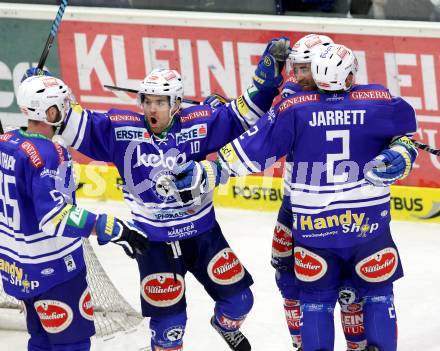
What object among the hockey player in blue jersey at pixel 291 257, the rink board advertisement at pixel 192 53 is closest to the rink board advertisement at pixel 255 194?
the rink board advertisement at pixel 192 53

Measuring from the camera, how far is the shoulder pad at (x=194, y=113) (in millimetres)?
6086

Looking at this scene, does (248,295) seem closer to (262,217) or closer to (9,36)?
(262,217)

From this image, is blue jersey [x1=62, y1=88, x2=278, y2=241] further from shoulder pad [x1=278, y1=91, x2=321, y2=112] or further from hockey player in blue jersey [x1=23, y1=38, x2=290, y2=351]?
shoulder pad [x1=278, y1=91, x2=321, y2=112]

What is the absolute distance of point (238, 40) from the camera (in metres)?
8.79

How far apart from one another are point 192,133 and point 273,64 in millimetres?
541

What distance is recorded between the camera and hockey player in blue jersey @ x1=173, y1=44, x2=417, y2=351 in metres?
5.67

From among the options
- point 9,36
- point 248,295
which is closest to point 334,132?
point 248,295

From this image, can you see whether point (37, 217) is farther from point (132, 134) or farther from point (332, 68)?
point (332, 68)

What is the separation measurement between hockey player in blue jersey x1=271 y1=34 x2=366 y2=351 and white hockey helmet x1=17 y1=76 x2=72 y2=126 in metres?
1.12

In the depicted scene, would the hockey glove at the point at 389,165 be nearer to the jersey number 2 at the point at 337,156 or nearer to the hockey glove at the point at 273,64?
the jersey number 2 at the point at 337,156

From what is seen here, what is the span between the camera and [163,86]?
19.6 feet

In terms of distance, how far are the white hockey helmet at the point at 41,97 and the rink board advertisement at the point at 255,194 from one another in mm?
3027

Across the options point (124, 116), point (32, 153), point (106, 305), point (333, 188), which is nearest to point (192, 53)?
→ point (106, 305)

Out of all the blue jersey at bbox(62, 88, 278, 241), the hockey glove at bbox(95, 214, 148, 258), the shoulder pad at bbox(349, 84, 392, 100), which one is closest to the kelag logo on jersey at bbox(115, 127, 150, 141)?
the blue jersey at bbox(62, 88, 278, 241)
